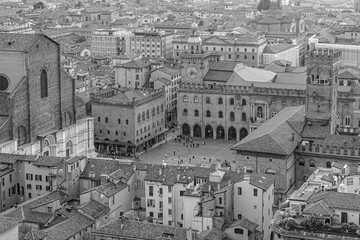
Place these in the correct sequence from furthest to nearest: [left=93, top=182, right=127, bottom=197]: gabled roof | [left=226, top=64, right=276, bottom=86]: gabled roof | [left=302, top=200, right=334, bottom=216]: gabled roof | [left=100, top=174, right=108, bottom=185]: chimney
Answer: [left=226, top=64, right=276, bottom=86]: gabled roof
[left=100, top=174, right=108, bottom=185]: chimney
[left=93, top=182, right=127, bottom=197]: gabled roof
[left=302, top=200, right=334, bottom=216]: gabled roof

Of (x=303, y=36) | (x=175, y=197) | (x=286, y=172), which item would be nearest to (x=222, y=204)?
(x=175, y=197)

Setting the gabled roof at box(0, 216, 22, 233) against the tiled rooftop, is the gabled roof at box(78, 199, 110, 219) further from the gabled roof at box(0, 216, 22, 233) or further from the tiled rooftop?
the tiled rooftop

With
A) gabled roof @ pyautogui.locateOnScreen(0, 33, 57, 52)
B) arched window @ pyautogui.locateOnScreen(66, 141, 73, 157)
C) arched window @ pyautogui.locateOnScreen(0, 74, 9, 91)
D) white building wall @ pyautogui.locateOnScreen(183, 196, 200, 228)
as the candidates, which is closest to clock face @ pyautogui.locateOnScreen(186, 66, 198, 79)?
arched window @ pyautogui.locateOnScreen(66, 141, 73, 157)

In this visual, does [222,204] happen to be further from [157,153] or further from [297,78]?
[297,78]

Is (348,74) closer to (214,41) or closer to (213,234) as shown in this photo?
(214,41)

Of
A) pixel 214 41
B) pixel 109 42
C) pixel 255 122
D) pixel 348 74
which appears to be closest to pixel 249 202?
pixel 255 122

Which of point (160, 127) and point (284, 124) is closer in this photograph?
point (284, 124)
